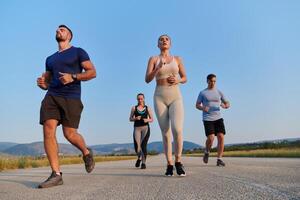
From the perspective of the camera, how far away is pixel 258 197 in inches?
159

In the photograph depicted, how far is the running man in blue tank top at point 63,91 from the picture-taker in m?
6.10

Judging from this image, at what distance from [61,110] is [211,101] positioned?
17.6ft

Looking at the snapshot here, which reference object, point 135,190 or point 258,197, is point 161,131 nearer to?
point 135,190

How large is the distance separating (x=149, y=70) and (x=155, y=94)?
430 millimetres

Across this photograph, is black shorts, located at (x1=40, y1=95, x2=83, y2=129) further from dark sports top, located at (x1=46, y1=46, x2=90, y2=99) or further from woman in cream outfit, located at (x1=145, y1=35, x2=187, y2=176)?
woman in cream outfit, located at (x1=145, y1=35, x2=187, y2=176)

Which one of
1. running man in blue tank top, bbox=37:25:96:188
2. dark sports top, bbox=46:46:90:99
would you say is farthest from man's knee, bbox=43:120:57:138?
dark sports top, bbox=46:46:90:99

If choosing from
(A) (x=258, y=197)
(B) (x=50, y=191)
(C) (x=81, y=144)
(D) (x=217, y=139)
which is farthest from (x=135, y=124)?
(A) (x=258, y=197)

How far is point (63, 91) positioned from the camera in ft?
20.6

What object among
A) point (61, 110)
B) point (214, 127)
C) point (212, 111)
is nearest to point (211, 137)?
point (214, 127)

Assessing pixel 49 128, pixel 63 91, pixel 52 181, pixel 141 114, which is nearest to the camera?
pixel 52 181

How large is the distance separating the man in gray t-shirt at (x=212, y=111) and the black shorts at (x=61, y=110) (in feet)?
16.7

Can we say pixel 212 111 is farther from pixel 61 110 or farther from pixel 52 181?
pixel 52 181

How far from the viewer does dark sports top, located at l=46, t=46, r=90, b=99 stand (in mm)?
6277

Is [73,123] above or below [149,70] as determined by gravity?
below
